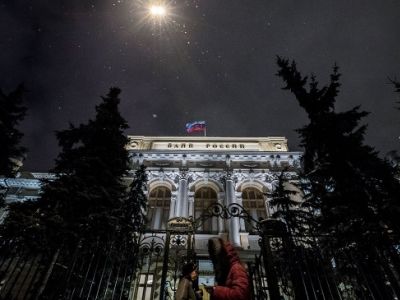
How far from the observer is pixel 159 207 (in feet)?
55.2

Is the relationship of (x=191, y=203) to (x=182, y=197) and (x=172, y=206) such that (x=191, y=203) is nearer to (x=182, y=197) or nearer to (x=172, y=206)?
(x=182, y=197)

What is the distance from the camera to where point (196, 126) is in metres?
20.3

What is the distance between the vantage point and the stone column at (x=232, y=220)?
1414 centimetres

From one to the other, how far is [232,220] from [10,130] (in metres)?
13.7

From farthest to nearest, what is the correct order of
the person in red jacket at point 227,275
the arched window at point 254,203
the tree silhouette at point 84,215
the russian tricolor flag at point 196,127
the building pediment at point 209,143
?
the building pediment at point 209,143
the russian tricolor flag at point 196,127
the arched window at point 254,203
the tree silhouette at point 84,215
the person in red jacket at point 227,275

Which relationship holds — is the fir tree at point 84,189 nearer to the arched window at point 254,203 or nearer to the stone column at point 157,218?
the stone column at point 157,218

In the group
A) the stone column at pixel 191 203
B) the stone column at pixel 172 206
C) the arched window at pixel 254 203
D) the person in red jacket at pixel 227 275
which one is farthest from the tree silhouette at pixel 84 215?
the arched window at pixel 254 203

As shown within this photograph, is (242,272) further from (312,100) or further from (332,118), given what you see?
(312,100)

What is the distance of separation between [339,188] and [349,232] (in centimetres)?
150

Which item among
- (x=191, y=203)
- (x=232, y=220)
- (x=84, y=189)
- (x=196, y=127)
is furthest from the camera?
(x=196, y=127)

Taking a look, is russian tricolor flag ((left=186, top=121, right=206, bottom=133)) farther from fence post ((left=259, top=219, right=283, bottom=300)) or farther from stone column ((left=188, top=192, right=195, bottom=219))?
fence post ((left=259, top=219, right=283, bottom=300))

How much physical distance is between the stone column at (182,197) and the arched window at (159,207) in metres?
1.03

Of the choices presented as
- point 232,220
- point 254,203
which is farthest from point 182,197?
point 254,203

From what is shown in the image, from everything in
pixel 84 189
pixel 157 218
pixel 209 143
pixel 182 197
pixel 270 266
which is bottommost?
pixel 270 266
